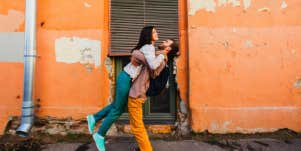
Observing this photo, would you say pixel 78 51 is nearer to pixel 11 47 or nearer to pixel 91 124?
pixel 11 47

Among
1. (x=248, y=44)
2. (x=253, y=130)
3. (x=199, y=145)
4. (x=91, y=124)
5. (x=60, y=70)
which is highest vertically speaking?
(x=248, y=44)

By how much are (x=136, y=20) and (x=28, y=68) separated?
69.8 inches

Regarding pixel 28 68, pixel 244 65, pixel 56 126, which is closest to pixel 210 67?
pixel 244 65

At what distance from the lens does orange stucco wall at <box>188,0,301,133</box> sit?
3.79m

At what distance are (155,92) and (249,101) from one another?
168cm

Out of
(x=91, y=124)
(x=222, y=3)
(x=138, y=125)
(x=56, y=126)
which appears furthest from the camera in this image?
(x=222, y=3)

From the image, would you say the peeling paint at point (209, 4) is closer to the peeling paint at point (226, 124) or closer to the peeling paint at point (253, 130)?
the peeling paint at point (226, 124)

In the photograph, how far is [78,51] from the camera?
3.88 meters

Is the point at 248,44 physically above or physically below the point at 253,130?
above

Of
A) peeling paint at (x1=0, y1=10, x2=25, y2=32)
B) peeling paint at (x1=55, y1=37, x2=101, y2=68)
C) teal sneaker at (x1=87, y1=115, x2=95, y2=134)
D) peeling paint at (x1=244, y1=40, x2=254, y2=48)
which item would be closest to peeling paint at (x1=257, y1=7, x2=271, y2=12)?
peeling paint at (x1=244, y1=40, x2=254, y2=48)

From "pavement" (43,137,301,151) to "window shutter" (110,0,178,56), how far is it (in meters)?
1.39

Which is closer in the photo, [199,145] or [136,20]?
[199,145]

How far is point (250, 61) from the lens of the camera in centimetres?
387

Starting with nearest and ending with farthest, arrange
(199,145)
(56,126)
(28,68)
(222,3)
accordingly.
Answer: (199,145) → (28,68) → (56,126) → (222,3)
